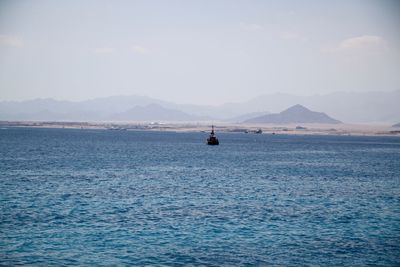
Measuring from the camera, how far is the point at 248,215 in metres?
38.8

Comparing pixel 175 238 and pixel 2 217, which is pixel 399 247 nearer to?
pixel 175 238

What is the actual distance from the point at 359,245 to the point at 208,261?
35.8ft

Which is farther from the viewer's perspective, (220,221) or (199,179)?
(199,179)

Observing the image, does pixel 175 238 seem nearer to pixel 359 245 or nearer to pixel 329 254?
pixel 329 254

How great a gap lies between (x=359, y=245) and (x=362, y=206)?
51.1ft

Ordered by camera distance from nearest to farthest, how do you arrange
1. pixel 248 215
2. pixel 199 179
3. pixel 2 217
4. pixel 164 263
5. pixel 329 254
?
pixel 164 263 → pixel 329 254 → pixel 2 217 → pixel 248 215 → pixel 199 179

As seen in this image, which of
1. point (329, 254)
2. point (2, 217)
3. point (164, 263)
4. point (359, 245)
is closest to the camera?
point (164, 263)

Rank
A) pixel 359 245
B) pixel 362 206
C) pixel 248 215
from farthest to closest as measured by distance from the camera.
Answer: pixel 362 206 → pixel 248 215 → pixel 359 245

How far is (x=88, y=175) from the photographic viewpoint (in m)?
67.1

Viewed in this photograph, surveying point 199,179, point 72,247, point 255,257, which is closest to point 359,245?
point 255,257

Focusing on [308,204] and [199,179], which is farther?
[199,179]

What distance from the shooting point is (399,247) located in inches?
1164

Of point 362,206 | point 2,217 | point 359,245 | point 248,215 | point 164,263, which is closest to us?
point 164,263

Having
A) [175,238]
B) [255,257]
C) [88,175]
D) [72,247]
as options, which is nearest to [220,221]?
[175,238]
